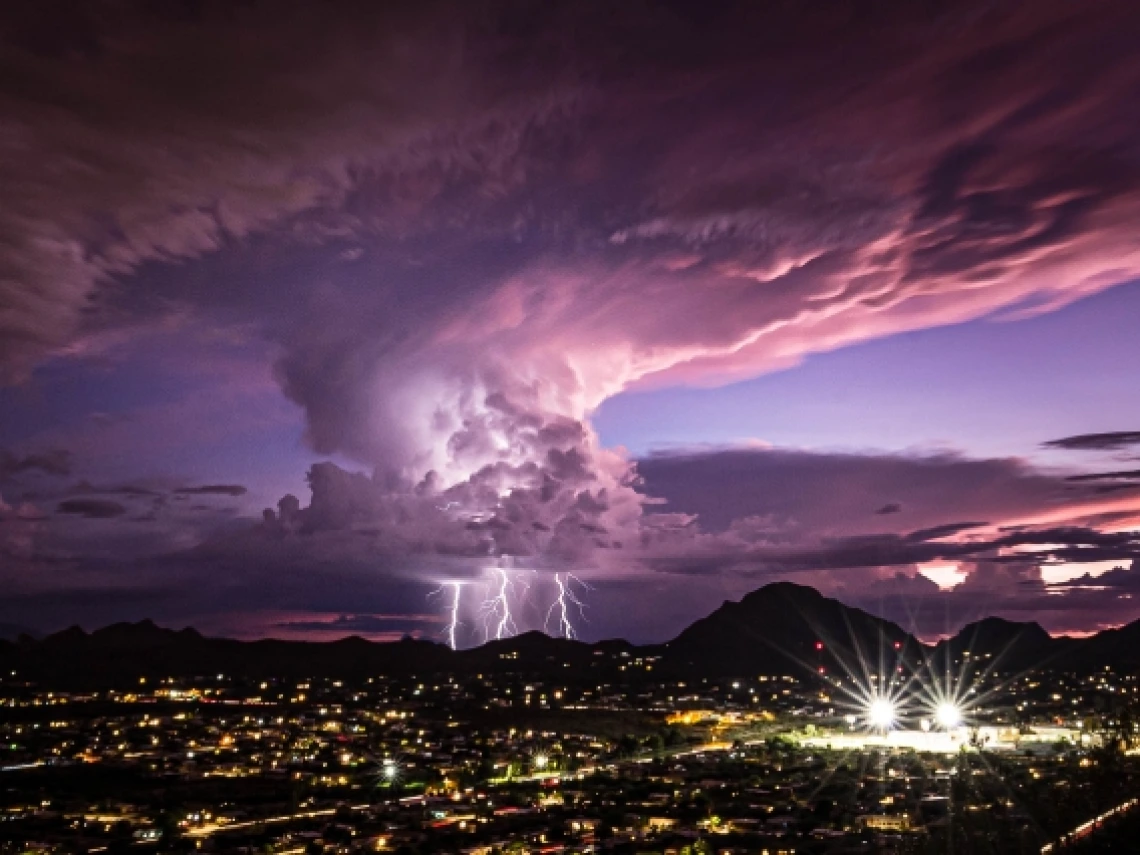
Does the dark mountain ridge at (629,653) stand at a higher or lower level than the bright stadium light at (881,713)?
higher

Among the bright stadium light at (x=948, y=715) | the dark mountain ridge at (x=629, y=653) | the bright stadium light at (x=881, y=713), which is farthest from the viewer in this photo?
the dark mountain ridge at (x=629, y=653)

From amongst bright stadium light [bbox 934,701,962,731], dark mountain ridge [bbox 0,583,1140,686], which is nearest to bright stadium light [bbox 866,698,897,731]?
bright stadium light [bbox 934,701,962,731]

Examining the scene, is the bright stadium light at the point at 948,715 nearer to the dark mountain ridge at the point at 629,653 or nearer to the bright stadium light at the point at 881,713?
the bright stadium light at the point at 881,713

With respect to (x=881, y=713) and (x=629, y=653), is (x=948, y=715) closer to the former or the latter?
(x=881, y=713)

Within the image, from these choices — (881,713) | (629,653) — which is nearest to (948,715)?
(881,713)

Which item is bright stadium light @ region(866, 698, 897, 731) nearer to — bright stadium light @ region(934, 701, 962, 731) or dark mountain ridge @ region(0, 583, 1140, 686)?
bright stadium light @ region(934, 701, 962, 731)

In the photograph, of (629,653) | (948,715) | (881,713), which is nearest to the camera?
(948,715)

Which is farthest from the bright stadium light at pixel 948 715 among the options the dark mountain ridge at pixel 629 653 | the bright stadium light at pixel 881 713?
the dark mountain ridge at pixel 629 653
